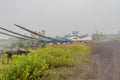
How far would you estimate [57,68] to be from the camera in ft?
27.9

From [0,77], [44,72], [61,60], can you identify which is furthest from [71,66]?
[0,77]

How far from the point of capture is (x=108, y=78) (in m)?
7.59

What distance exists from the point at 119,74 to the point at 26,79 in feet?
10.1

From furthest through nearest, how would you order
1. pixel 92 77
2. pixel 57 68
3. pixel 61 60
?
1. pixel 61 60
2. pixel 57 68
3. pixel 92 77

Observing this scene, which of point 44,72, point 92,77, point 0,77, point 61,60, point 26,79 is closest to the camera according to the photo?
point 0,77

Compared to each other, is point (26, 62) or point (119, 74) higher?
point (26, 62)

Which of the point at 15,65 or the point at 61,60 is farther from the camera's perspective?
the point at 61,60

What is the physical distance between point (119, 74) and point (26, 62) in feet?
9.80

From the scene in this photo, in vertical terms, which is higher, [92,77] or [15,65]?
[15,65]

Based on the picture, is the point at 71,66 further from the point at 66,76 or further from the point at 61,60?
the point at 66,76

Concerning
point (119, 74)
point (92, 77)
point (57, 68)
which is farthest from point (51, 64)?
point (119, 74)

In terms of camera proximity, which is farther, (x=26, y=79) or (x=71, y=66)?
(x=71, y=66)

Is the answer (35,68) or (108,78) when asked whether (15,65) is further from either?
(108,78)

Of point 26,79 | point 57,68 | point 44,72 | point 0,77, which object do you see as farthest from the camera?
point 57,68
